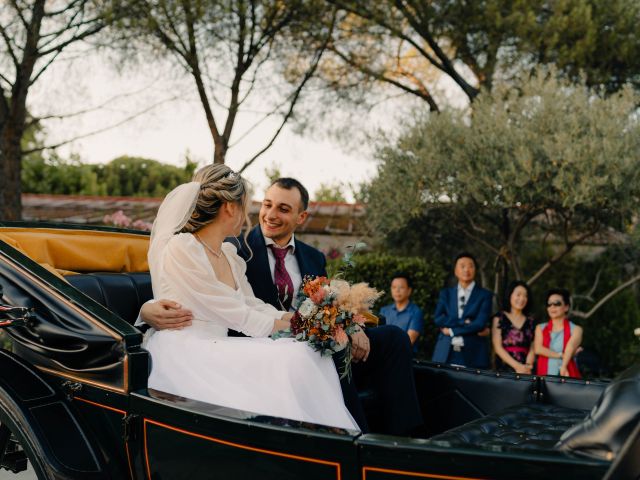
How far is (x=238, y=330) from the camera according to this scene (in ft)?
9.61

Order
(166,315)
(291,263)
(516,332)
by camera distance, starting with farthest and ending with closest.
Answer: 1. (516,332)
2. (291,263)
3. (166,315)

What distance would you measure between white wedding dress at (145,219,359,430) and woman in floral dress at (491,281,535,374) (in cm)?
304

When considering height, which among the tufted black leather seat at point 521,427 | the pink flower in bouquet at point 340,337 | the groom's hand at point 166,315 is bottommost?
the tufted black leather seat at point 521,427

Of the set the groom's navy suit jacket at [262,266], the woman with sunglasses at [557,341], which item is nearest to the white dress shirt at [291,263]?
the groom's navy suit jacket at [262,266]

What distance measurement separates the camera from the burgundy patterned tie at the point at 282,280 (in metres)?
3.73

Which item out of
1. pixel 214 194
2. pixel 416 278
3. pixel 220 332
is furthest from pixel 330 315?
pixel 416 278

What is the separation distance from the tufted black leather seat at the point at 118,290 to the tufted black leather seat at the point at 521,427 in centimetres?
156

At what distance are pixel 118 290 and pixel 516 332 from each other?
3409mm

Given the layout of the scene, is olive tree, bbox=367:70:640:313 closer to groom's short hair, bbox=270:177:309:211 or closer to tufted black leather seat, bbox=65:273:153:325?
groom's short hair, bbox=270:177:309:211

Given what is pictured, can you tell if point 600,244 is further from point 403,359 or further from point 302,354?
point 302,354

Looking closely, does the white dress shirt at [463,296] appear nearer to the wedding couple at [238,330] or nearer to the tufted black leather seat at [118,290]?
the wedding couple at [238,330]

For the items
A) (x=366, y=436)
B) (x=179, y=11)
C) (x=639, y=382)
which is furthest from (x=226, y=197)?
(x=179, y=11)

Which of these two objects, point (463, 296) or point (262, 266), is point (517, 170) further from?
point (262, 266)

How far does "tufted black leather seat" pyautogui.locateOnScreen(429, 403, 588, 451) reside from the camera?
2418 millimetres
